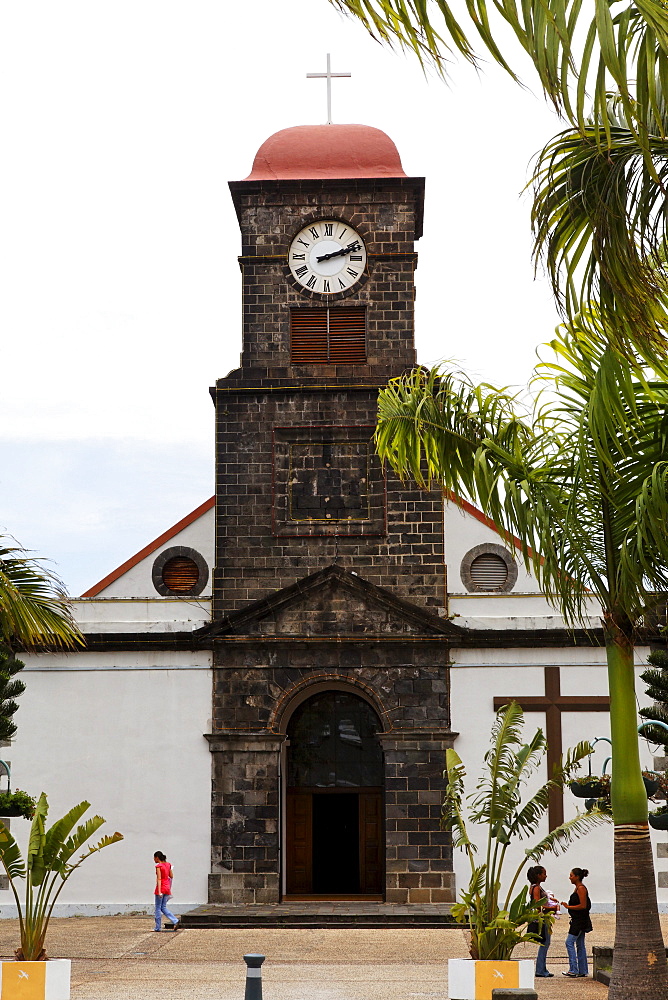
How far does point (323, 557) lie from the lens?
21.6 meters

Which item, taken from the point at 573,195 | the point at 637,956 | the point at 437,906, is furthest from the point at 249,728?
the point at 573,195

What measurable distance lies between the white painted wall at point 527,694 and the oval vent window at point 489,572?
1.76 m

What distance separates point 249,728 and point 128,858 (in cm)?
300

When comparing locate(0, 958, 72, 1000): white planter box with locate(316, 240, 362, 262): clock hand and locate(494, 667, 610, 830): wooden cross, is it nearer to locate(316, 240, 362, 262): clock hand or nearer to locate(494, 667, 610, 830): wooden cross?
locate(494, 667, 610, 830): wooden cross

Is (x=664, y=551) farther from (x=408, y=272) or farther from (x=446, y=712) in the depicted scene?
(x=408, y=272)

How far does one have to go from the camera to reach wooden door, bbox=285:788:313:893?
21.5 m

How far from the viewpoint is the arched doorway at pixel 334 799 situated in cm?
2155

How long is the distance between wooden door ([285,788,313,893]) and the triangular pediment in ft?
10.1

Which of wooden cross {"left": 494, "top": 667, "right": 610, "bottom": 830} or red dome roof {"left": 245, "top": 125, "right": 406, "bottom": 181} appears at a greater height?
red dome roof {"left": 245, "top": 125, "right": 406, "bottom": 181}

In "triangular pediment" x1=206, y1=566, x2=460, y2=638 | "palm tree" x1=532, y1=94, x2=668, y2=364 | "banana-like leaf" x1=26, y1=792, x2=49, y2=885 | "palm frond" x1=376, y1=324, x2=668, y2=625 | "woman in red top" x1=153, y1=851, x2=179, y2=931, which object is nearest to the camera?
"palm tree" x1=532, y1=94, x2=668, y2=364

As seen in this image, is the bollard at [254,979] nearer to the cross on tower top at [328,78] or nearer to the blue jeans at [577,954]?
the blue jeans at [577,954]

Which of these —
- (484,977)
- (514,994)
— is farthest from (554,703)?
(514,994)

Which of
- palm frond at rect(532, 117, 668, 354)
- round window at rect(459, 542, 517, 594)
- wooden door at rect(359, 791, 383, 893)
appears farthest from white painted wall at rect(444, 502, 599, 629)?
palm frond at rect(532, 117, 668, 354)

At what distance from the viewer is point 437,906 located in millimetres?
19656
